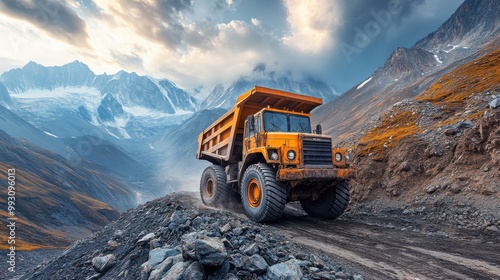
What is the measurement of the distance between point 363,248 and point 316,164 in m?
2.72

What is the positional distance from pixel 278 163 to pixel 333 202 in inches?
96.3

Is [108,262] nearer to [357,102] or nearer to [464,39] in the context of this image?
[357,102]

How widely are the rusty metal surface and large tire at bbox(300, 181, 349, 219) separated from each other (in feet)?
3.04

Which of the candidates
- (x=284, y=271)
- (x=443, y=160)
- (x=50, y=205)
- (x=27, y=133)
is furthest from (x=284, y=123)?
(x=27, y=133)

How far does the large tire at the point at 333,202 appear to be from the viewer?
29.3ft

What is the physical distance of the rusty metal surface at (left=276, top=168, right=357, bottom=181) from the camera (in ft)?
24.7

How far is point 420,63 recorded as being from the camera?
109 meters

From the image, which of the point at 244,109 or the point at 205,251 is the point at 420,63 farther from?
the point at 205,251

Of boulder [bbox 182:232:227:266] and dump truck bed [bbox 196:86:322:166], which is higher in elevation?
dump truck bed [bbox 196:86:322:166]

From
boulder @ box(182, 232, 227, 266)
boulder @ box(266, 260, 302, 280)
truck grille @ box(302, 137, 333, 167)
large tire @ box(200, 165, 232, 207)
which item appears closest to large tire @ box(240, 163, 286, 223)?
truck grille @ box(302, 137, 333, 167)

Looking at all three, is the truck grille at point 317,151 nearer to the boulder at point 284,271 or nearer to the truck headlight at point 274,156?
the truck headlight at point 274,156

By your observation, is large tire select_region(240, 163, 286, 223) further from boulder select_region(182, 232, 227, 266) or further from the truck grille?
boulder select_region(182, 232, 227, 266)

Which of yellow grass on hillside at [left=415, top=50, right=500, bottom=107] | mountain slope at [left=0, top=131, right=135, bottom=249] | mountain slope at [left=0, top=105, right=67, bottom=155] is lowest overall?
mountain slope at [left=0, top=131, right=135, bottom=249]

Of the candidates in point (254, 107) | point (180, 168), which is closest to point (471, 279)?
point (254, 107)
